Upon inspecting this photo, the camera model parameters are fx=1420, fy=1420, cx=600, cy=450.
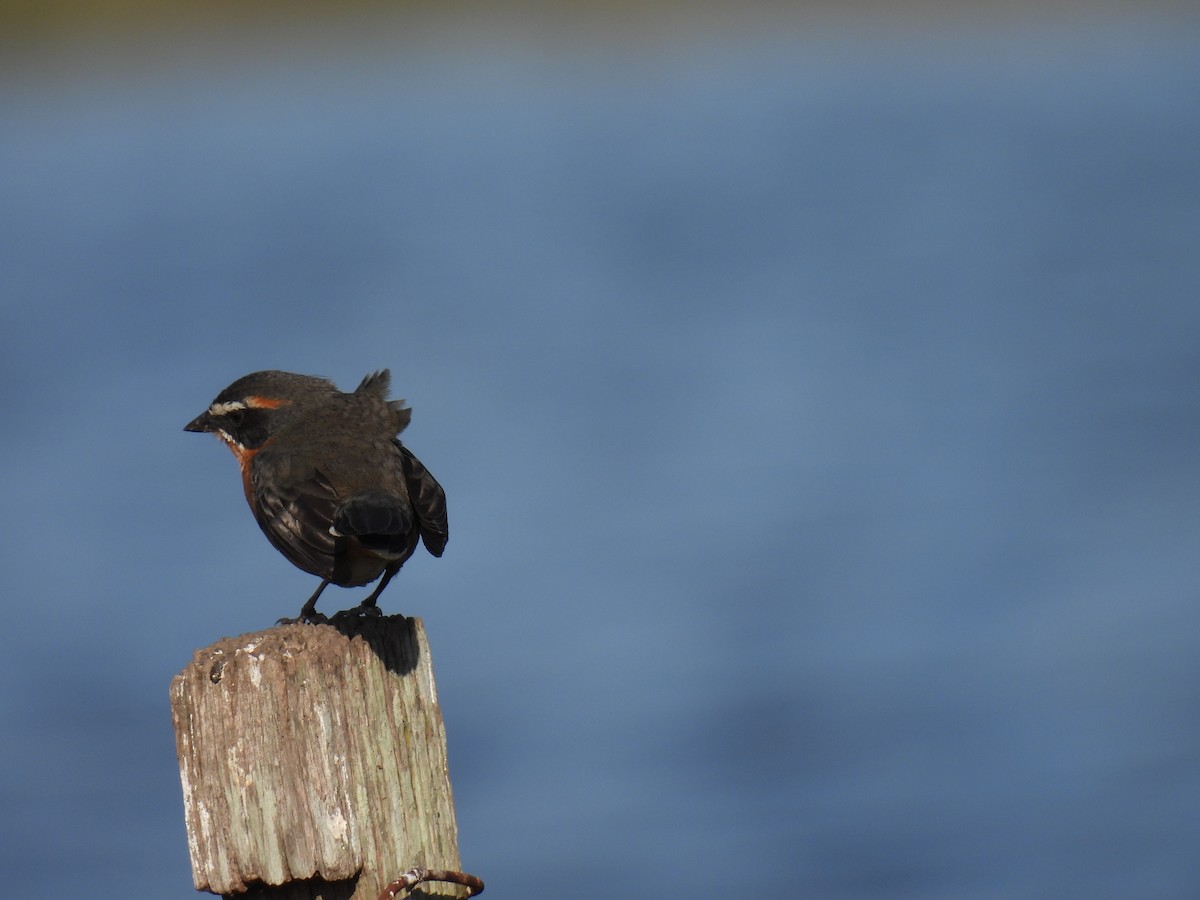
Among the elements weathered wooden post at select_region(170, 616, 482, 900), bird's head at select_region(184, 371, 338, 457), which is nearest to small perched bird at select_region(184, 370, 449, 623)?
bird's head at select_region(184, 371, 338, 457)

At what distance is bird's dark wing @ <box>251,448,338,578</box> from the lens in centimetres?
595

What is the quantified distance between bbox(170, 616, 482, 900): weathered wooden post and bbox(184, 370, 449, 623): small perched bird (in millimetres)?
1161

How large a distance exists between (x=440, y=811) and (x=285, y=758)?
0.51 metres

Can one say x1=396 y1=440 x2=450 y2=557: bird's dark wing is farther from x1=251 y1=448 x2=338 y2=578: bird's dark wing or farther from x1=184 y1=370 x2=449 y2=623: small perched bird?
x1=251 y1=448 x2=338 y2=578: bird's dark wing

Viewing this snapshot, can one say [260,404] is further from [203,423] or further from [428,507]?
[428,507]

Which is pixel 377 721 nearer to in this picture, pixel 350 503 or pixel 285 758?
pixel 285 758

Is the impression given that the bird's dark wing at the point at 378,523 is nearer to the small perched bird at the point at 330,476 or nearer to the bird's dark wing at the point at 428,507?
the small perched bird at the point at 330,476

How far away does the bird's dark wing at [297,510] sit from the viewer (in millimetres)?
5953

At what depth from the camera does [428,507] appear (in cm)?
593

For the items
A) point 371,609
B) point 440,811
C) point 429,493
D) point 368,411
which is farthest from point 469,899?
point 368,411

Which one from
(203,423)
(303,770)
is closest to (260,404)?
(203,423)

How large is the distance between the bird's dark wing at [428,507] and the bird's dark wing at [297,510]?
1.12 ft

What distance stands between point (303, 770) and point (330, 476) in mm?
2632

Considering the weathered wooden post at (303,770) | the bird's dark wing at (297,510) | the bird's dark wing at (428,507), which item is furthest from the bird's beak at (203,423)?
the weathered wooden post at (303,770)
